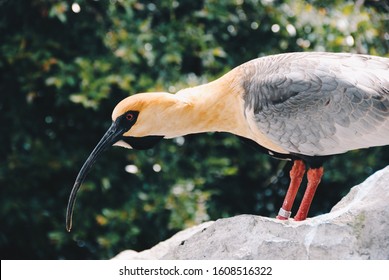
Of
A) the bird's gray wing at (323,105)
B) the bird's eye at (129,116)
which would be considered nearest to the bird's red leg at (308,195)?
the bird's gray wing at (323,105)

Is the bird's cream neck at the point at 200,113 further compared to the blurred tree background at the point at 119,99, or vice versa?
the blurred tree background at the point at 119,99

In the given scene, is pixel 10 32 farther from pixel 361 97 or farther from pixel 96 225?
pixel 361 97

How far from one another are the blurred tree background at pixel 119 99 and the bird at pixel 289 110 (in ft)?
5.16

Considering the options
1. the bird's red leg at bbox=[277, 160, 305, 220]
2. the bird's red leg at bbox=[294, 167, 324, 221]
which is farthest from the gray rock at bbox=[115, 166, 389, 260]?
the bird's red leg at bbox=[277, 160, 305, 220]

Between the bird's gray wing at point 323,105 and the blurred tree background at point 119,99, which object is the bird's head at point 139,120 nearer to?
the bird's gray wing at point 323,105

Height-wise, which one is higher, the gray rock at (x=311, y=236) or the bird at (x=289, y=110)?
the bird at (x=289, y=110)

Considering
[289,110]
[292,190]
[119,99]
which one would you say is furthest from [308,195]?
[119,99]

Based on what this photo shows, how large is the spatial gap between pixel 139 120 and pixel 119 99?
2021mm

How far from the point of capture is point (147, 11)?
6.62m

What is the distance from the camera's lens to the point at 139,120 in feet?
14.1

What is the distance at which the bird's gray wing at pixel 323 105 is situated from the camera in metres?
4.27

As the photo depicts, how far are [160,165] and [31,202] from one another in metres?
0.97

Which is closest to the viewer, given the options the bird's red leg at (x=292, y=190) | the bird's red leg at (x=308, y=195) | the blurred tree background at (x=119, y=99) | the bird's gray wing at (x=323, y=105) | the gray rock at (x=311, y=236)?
the gray rock at (x=311, y=236)

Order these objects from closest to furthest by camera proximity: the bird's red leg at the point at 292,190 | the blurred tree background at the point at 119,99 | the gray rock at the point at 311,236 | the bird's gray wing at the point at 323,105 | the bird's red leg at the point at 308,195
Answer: the gray rock at the point at 311,236
the bird's gray wing at the point at 323,105
the bird's red leg at the point at 308,195
the bird's red leg at the point at 292,190
the blurred tree background at the point at 119,99
